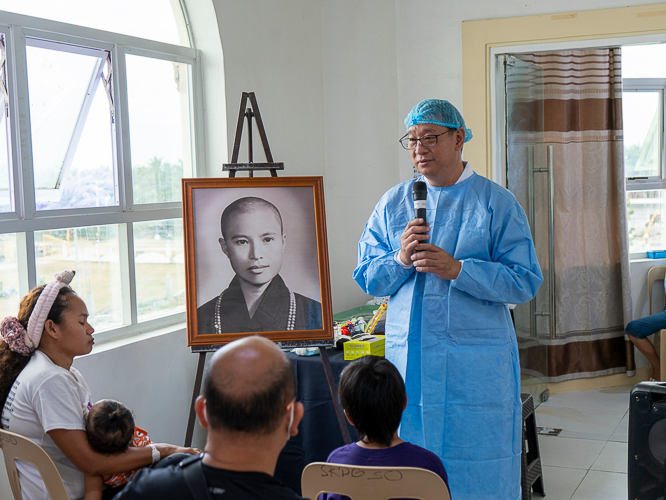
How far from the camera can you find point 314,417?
9.19ft

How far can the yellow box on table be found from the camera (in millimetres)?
2713

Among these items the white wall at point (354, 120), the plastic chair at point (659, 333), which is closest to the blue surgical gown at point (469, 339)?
the white wall at point (354, 120)

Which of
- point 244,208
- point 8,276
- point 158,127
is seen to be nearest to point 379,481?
point 244,208

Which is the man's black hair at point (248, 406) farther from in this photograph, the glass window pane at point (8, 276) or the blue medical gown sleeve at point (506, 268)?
the glass window pane at point (8, 276)

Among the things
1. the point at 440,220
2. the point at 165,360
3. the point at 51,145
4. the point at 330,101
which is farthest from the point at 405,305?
the point at 330,101

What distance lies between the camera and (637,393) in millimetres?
1675

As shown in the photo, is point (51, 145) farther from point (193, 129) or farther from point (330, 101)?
point (330, 101)

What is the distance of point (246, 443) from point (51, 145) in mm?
1967

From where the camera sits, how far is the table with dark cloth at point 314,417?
2781 millimetres

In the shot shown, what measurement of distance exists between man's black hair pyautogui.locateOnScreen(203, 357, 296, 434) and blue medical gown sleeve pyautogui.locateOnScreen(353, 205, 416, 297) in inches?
43.3

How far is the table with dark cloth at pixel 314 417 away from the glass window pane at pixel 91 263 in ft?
2.68

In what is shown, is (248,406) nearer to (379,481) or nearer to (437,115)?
(379,481)

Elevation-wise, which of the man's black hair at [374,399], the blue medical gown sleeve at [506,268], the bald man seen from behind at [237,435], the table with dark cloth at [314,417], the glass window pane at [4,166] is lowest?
the table with dark cloth at [314,417]

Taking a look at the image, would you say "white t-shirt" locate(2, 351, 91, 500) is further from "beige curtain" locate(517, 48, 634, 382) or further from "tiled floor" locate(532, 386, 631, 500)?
"beige curtain" locate(517, 48, 634, 382)
